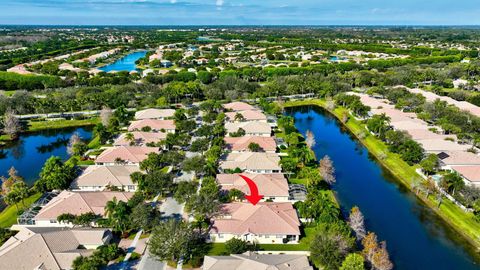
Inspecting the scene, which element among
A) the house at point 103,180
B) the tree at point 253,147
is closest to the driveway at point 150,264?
the house at point 103,180

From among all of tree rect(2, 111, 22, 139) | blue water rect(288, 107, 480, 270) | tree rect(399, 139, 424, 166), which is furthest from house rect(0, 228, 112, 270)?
tree rect(399, 139, 424, 166)

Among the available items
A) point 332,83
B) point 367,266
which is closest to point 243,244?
point 367,266

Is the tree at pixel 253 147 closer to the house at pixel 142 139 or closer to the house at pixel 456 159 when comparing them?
the house at pixel 142 139

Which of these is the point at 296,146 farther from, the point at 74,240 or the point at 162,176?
the point at 74,240

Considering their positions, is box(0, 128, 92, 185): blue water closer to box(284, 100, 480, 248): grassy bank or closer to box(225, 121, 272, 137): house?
box(225, 121, 272, 137): house

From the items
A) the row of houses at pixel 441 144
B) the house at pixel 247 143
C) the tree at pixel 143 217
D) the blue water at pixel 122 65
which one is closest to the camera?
the tree at pixel 143 217

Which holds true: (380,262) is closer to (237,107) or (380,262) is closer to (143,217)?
(143,217)
